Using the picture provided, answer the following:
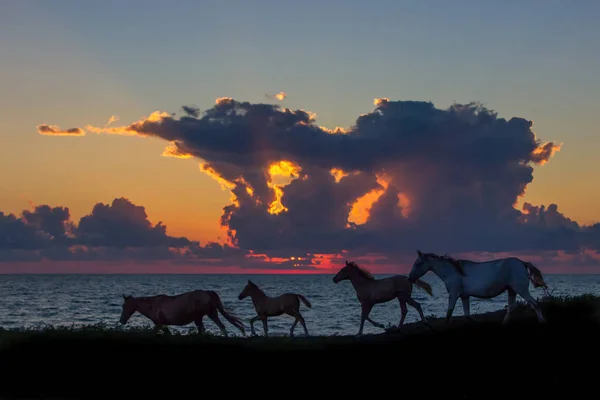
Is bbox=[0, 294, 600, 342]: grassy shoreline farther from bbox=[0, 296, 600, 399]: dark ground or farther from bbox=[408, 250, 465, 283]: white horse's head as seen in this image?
bbox=[408, 250, 465, 283]: white horse's head

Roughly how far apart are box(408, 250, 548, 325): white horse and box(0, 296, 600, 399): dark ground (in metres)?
1.11

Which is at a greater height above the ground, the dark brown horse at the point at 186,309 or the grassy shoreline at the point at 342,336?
the dark brown horse at the point at 186,309

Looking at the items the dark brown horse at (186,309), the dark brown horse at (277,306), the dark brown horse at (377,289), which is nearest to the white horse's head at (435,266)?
Answer: the dark brown horse at (377,289)

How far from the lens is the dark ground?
14.1m

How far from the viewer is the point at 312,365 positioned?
1554 centimetres

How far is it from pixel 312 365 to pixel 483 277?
6.80 m

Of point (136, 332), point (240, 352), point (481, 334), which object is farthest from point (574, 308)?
point (136, 332)

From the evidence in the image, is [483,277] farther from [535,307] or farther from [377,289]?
[377,289]

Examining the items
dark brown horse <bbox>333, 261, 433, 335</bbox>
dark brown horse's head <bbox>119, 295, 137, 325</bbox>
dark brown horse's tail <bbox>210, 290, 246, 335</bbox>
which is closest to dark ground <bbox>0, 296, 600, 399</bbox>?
dark brown horse's tail <bbox>210, 290, 246, 335</bbox>

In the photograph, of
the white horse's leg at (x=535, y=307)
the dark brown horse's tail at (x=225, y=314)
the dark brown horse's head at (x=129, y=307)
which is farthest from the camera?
the dark brown horse's head at (x=129, y=307)

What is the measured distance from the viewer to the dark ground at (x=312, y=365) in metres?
14.1

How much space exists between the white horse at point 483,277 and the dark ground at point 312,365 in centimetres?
111

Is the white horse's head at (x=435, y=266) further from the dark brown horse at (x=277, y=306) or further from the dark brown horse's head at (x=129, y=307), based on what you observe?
the dark brown horse's head at (x=129, y=307)

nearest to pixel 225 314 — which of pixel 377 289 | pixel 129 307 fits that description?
pixel 129 307
